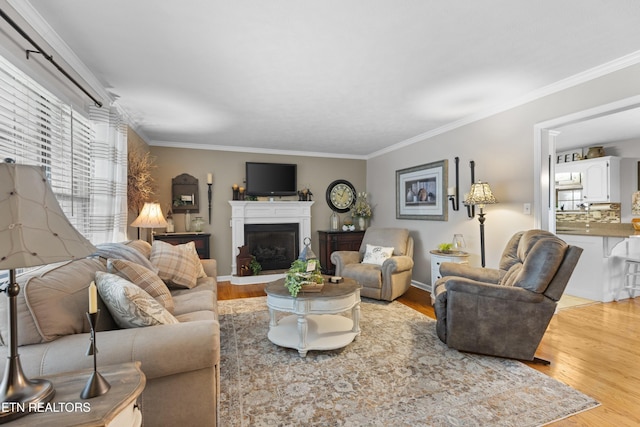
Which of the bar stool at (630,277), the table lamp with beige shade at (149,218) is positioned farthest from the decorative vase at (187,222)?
the bar stool at (630,277)

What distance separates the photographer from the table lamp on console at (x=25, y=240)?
2.87 feet

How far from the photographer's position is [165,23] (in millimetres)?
1957

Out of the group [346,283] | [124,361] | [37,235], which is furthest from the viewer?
[346,283]

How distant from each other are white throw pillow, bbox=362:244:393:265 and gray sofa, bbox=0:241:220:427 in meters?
3.26

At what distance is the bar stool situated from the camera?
4020mm

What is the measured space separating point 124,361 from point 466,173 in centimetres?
403

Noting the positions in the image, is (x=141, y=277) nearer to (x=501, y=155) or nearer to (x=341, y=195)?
(x=501, y=155)

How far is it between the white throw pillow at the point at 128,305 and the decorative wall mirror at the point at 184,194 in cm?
365

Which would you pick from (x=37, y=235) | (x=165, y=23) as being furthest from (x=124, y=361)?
(x=165, y=23)

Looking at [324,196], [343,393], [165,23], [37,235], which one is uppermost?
[165,23]

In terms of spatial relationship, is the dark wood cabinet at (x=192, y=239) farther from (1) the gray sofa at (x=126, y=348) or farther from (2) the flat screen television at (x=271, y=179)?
(1) the gray sofa at (x=126, y=348)

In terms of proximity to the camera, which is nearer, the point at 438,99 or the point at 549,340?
the point at 549,340

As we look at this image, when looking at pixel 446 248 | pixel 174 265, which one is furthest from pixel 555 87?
pixel 174 265

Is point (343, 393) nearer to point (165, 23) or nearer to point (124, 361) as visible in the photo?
point (124, 361)
